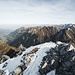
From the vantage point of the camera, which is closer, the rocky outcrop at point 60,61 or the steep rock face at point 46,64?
the rocky outcrop at point 60,61

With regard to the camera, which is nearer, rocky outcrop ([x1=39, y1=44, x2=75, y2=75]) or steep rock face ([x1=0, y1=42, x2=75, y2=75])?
rocky outcrop ([x1=39, y1=44, x2=75, y2=75])

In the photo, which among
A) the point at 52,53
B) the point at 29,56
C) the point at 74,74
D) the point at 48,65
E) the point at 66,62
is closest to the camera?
the point at 74,74

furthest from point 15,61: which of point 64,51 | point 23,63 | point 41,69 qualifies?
point 64,51

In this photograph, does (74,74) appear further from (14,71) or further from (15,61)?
(15,61)

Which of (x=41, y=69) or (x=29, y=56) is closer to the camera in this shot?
(x=41, y=69)

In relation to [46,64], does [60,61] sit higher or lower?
higher

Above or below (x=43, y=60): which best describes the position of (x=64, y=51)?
above

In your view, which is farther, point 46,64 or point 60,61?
point 46,64

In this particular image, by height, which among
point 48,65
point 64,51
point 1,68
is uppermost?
point 64,51
